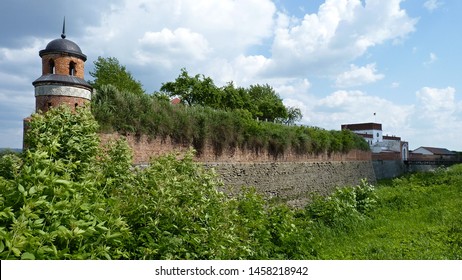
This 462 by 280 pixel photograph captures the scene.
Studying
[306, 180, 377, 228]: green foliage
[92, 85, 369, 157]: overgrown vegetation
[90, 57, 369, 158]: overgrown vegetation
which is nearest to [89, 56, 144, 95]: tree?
[90, 57, 369, 158]: overgrown vegetation

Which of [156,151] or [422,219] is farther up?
[156,151]

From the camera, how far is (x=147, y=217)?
3.83 metres

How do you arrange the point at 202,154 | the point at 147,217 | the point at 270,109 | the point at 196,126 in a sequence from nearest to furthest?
the point at 147,217
the point at 196,126
the point at 202,154
the point at 270,109

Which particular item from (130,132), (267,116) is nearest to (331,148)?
(267,116)

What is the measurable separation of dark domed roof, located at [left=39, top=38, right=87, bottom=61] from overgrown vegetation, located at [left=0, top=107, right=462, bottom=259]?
182 inches

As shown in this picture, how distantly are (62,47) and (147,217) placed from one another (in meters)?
8.03

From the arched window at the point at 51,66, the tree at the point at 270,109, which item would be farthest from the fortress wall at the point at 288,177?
the tree at the point at 270,109

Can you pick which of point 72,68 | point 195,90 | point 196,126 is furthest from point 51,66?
point 195,90

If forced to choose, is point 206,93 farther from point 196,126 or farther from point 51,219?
point 51,219

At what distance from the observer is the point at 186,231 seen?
3990 mm

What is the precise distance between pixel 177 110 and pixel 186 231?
31.5 feet

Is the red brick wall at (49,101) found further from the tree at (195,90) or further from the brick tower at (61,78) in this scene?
the tree at (195,90)

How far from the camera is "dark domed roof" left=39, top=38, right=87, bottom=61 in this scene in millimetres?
10016
